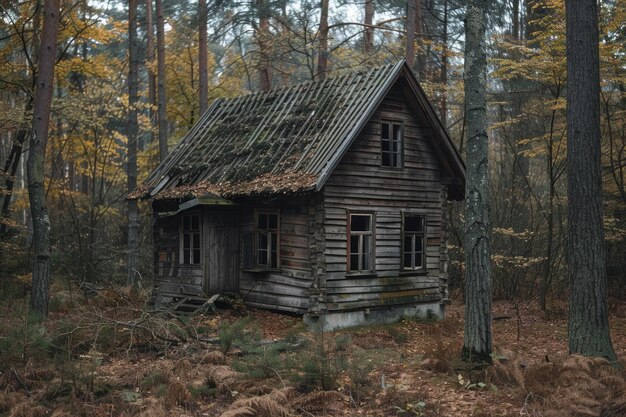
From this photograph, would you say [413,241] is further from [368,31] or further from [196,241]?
[368,31]

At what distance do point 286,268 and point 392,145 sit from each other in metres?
4.41

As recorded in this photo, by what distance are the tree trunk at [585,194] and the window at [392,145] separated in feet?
23.4

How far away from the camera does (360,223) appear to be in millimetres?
17359

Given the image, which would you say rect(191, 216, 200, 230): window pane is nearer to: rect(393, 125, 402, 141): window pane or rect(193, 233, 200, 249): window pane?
rect(193, 233, 200, 249): window pane

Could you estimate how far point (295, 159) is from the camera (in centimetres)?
1664

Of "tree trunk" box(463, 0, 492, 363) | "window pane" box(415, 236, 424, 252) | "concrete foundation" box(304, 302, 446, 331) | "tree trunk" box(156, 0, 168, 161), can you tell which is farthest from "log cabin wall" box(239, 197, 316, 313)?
"tree trunk" box(156, 0, 168, 161)

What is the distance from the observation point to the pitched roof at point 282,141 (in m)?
16.1

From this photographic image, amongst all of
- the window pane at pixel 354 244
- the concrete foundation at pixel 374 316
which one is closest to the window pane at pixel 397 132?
the window pane at pixel 354 244

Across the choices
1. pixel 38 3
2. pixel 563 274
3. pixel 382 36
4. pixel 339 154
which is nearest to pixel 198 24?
pixel 38 3

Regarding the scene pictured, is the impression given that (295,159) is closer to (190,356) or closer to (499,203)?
(190,356)

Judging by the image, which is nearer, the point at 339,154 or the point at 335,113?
the point at 339,154

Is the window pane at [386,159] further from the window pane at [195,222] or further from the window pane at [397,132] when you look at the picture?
the window pane at [195,222]

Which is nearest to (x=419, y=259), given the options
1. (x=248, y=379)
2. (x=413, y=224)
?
(x=413, y=224)

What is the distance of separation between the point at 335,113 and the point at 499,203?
9593mm
